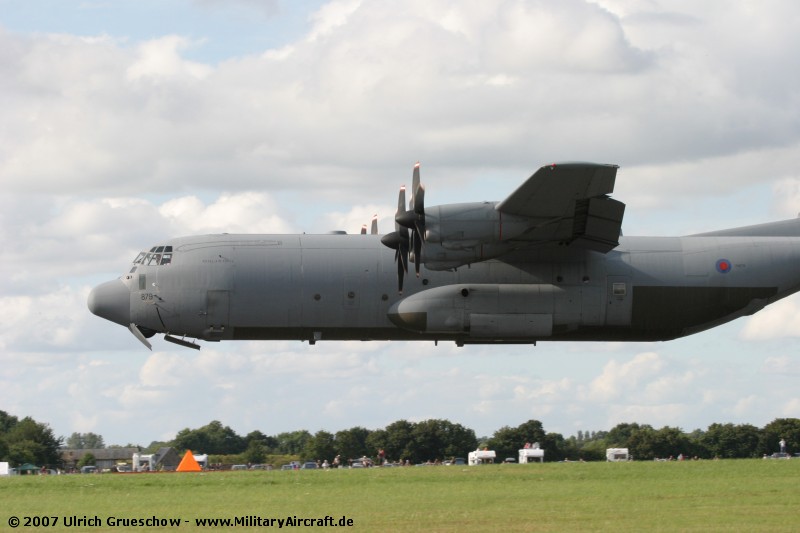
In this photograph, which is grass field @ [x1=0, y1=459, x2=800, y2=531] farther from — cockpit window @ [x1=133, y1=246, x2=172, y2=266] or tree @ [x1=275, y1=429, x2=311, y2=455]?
tree @ [x1=275, y1=429, x2=311, y2=455]

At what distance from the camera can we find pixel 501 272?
33.2 m

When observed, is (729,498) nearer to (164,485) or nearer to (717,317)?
(717,317)

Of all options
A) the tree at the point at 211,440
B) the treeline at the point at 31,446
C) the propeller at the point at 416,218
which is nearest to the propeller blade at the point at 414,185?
the propeller at the point at 416,218

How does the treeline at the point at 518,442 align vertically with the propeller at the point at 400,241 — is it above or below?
below

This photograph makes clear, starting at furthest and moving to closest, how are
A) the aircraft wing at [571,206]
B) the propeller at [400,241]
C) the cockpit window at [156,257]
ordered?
the cockpit window at [156,257] → the propeller at [400,241] → the aircraft wing at [571,206]

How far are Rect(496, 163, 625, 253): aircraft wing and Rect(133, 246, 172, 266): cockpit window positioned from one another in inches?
395

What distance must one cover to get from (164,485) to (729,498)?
13396 millimetres

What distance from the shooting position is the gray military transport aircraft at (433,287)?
32.8 meters

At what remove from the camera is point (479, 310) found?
1287 inches

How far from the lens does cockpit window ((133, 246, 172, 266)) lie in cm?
3353

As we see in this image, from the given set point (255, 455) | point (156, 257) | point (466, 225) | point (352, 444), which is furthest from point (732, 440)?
point (156, 257)

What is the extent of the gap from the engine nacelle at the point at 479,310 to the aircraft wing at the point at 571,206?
2020 millimetres

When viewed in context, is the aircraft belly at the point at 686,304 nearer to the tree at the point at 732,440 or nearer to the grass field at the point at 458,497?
the grass field at the point at 458,497

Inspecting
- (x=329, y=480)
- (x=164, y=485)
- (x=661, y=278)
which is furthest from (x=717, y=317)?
(x=164, y=485)
